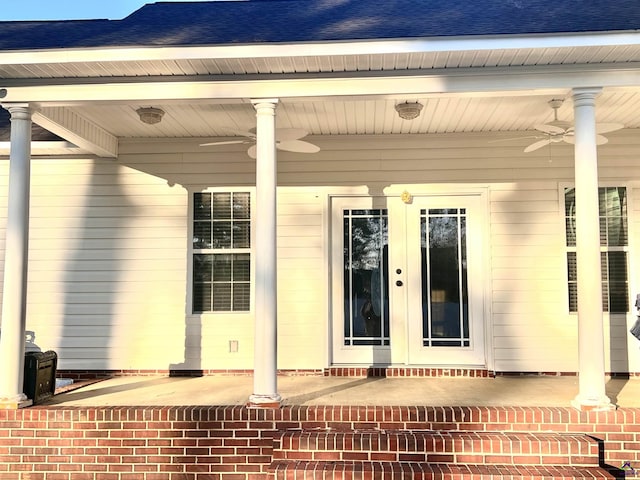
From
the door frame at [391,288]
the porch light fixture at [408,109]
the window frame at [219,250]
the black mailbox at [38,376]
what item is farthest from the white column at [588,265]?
the black mailbox at [38,376]

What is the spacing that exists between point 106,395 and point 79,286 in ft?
5.27

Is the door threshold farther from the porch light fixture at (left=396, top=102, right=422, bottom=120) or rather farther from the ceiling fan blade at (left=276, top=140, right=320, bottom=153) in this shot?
the porch light fixture at (left=396, top=102, right=422, bottom=120)

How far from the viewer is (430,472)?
3.59 m

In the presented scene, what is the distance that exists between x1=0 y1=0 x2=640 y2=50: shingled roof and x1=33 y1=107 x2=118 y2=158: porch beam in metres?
0.57

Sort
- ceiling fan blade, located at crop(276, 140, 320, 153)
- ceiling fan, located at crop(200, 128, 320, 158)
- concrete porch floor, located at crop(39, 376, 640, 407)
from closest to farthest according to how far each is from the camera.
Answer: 1. concrete porch floor, located at crop(39, 376, 640, 407)
2. ceiling fan, located at crop(200, 128, 320, 158)
3. ceiling fan blade, located at crop(276, 140, 320, 153)

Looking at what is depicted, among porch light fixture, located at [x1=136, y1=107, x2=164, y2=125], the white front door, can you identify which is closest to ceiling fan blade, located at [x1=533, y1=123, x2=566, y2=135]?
the white front door

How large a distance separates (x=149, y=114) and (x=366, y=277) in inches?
104

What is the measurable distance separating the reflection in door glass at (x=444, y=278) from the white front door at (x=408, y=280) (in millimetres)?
A: 10

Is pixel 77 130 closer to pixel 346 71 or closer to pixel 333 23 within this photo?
pixel 333 23

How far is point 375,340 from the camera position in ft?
18.6

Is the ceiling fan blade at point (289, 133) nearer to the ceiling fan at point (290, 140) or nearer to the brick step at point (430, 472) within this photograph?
the ceiling fan at point (290, 140)

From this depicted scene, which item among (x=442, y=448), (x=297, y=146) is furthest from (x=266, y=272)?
(x=442, y=448)

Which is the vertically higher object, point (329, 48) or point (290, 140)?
point (329, 48)

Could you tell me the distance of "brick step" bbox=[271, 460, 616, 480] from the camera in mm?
3533
